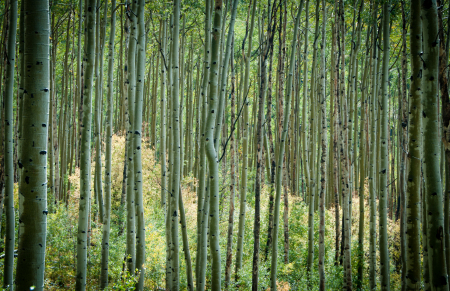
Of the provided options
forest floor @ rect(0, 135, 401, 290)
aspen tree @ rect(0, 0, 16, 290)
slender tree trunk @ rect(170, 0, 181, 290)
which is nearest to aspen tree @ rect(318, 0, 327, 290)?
forest floor @ rect(0, 135, 401, 290)

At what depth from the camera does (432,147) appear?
2439mm

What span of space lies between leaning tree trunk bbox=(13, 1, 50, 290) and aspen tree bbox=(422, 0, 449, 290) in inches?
108

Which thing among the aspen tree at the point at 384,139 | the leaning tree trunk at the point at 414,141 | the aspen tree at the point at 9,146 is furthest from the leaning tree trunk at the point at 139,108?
the aspen tree at the point at 384,139

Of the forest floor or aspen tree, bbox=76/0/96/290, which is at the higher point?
aspen tree, bbox=76/0/96/290

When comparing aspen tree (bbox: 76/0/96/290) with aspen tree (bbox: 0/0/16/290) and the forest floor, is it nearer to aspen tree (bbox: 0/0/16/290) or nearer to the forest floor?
the forest floor

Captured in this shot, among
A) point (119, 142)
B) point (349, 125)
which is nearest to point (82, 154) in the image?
point (349, 125)

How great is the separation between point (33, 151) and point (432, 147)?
2826 mm

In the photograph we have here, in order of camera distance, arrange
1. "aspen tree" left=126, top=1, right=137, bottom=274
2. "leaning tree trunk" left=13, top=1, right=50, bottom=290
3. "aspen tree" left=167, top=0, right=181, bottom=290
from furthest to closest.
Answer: "aspen tree" left=167, top=0, right=181, bottom=290 → "aspen tree" left=126, top=1, right=137, bottom=274 → "leaning tree trunk" left=13, top=1, right=50, bottom=290

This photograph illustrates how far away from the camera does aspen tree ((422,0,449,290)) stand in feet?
7.86

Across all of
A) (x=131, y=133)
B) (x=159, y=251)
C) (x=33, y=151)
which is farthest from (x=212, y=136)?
(x=159, y=251)

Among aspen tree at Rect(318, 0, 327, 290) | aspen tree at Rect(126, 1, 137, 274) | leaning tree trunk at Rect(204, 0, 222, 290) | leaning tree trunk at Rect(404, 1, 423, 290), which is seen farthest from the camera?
aspen tree at Rect(318, 0, 327, 290)

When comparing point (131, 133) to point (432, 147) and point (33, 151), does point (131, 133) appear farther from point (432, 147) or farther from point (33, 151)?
point (432, 147)

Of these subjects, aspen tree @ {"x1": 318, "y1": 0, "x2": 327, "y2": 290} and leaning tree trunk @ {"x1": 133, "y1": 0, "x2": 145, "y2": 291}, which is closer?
leaning tree trunk @ {"x1": 133, "y1": 0, "x2": 145, "y2": 291}

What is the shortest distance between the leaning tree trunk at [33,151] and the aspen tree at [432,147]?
274 centimetres
